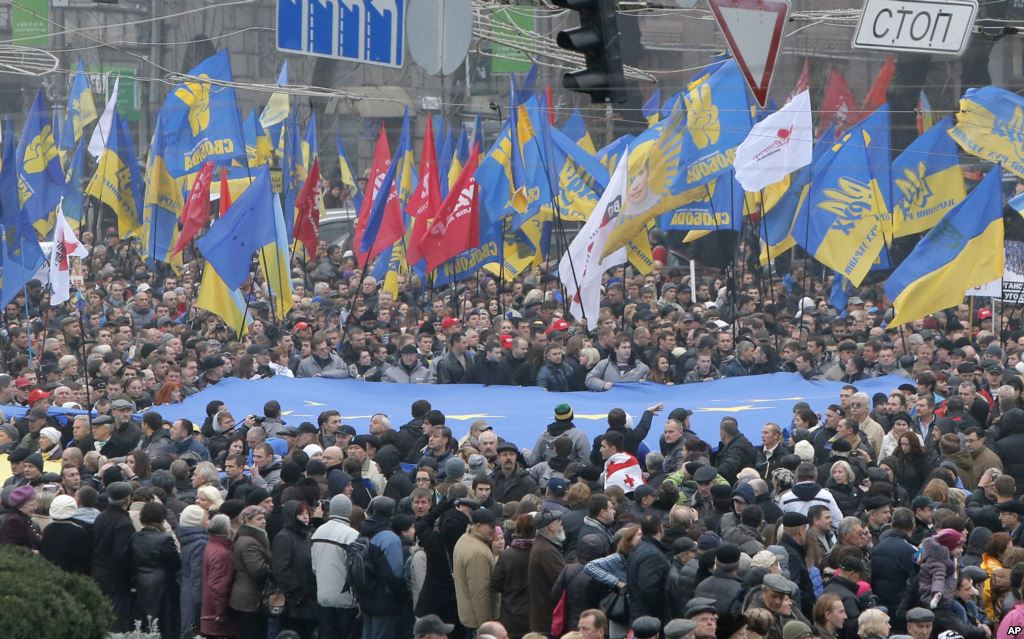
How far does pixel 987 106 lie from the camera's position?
2184 cm

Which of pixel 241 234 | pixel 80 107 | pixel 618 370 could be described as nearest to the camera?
pixel 618 370

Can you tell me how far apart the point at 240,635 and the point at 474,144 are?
558 inches

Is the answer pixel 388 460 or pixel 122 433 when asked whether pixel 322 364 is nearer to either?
pixel 122 433

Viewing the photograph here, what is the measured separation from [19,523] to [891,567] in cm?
579

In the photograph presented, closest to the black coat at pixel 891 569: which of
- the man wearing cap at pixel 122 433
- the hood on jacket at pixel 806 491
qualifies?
the hood on jacket at pixel 806 491

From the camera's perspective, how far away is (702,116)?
22000mm

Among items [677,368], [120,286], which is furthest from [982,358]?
[120,286]

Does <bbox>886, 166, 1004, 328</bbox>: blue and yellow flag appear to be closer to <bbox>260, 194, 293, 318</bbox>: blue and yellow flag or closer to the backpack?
<bbox>260, 194, 293, 318</bbox>: blue and yellow flag

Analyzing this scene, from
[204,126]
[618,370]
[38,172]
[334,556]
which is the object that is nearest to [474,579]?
[334,556]

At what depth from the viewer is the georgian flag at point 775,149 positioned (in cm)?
2088

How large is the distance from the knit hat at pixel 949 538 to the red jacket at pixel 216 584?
456cm

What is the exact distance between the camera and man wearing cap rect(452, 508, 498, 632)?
11531 millimetres

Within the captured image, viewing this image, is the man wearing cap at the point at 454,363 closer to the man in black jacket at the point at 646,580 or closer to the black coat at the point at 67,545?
the black coat at the point at 67,545

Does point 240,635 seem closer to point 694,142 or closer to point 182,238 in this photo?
point 694,142
